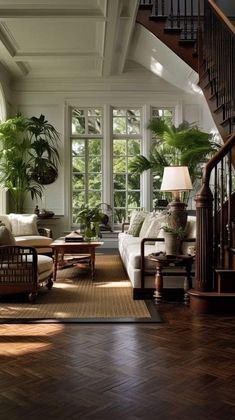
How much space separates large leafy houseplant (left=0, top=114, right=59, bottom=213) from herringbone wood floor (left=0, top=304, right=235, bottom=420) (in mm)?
5360

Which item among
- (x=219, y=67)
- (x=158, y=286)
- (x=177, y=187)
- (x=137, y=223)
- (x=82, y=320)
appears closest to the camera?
(x=82, y=320)

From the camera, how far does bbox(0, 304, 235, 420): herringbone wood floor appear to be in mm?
2248

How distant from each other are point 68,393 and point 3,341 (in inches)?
43.9

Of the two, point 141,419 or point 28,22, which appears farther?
point 28,22

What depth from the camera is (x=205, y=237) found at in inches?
167

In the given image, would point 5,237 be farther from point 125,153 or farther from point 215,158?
point 125,153

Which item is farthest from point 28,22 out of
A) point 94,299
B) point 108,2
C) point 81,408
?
point 81,408

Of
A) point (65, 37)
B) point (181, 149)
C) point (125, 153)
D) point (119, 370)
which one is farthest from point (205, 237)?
point (125, 153)

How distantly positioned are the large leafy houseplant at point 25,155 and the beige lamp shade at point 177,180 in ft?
14.0

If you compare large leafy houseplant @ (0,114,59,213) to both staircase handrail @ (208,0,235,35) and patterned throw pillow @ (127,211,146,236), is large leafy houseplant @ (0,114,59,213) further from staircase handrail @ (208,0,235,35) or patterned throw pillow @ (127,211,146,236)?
staircase handrail @ (208,0,235,35)

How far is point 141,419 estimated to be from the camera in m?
2.13

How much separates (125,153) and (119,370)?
7.33m

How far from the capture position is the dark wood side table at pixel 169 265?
15.1ft

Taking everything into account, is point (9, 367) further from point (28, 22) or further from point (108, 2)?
point (28, 22)
